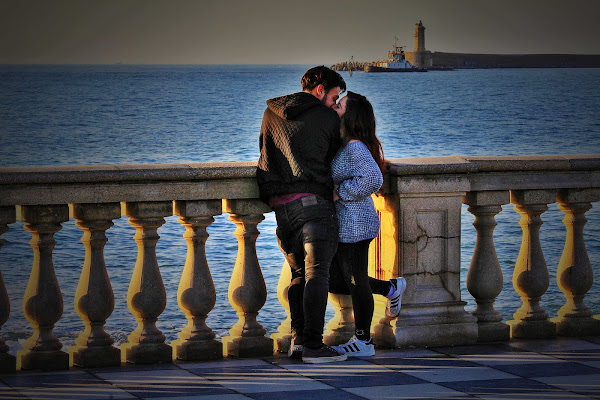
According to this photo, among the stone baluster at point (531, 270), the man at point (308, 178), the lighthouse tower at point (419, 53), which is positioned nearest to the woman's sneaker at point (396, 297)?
the man at point (308, 178)

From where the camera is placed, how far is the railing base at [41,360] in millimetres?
5277

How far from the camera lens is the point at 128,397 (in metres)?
4.70

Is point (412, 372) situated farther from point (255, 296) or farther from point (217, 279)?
point (217, 279)

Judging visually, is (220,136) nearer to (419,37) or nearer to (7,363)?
(419,37)

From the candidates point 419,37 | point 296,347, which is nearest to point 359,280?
point 296,347

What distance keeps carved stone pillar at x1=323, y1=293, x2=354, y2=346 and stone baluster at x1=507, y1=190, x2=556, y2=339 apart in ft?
3.56

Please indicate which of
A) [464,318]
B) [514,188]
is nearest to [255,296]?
[464,318]

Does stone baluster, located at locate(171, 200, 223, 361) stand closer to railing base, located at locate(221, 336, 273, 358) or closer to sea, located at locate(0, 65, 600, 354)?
railing base, located at locate(221, 336, 273, 358)

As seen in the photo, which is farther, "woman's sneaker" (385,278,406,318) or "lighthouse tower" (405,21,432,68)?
"lighthouse tower" (405,21,432,68)

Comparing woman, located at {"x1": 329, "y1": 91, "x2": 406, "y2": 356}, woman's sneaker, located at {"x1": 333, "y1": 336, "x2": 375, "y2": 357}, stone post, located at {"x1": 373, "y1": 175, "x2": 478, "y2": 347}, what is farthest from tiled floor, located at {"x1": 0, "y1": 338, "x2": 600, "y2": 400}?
woman, located at {"x1": 329, "y1": 91, "x2": 406, "y2": 356}

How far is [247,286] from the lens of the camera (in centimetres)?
564

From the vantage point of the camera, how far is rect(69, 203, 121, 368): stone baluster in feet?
17.5

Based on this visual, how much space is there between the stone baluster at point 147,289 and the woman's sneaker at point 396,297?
1.33m

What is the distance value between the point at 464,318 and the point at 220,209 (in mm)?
1672
